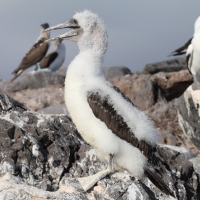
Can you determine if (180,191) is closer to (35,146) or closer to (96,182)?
(96,182)

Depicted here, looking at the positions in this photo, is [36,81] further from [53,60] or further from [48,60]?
[53,60]

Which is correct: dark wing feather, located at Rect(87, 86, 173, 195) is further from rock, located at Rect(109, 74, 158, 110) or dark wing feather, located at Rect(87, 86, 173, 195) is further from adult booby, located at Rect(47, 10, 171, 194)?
rock, located at Rect(109, 74, 158, 110)

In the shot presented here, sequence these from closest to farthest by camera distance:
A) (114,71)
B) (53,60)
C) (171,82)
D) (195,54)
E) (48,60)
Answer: (195,54) → (171,82) → (114,71) → (48,60) → (53,60)

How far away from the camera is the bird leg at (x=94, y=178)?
4.24 m

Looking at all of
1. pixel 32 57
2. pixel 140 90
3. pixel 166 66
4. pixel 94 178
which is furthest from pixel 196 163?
pixel 32 57

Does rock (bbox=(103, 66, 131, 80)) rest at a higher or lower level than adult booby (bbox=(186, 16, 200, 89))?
higher

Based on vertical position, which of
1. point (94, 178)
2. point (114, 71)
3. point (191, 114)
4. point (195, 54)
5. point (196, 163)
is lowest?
point (196, 163)

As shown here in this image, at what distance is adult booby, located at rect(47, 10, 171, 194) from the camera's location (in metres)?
4.54

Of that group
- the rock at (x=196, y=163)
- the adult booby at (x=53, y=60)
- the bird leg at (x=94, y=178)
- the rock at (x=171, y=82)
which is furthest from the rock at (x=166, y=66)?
the bird leg at (x=94, y=178)

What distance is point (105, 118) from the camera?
458 cm

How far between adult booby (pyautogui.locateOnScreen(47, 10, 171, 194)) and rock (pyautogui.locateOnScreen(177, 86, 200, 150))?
3.61 meters

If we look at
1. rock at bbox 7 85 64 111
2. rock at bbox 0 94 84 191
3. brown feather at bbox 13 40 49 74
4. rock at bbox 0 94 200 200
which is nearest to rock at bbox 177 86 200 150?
rock at bbox 0 94 200 200

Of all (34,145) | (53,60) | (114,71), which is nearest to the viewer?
(34,145)

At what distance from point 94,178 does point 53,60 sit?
15726 mm
